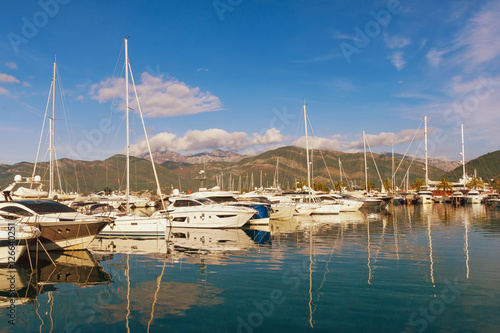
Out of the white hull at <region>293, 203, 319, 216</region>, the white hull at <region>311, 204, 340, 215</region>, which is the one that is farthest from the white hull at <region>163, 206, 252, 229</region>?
the white hull at <region>311, 204, 340, 215</region>

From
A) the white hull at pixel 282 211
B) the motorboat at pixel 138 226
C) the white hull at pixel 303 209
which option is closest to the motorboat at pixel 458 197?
the white hull at pixel 303 209

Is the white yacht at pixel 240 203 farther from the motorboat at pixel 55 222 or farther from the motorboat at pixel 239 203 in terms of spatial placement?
the motorboat at pixel 55 222

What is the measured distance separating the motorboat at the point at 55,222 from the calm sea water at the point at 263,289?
922 mm

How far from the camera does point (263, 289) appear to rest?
13617 millimetres

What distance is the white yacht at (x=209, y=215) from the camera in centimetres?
3406

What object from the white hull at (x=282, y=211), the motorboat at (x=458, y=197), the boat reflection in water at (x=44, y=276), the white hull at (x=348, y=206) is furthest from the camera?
the motorboat at (x=458, y=197)

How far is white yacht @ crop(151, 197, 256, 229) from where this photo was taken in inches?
1341

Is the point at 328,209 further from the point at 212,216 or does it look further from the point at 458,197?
the point at 458,197

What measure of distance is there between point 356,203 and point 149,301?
51175 mm

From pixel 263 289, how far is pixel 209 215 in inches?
824

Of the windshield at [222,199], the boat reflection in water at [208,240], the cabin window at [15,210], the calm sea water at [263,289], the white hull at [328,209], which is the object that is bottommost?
the calm sea water at [263,289]

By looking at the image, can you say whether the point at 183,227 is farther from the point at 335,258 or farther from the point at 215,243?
the point at 335,258

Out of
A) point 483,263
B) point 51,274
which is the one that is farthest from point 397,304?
point 51,274

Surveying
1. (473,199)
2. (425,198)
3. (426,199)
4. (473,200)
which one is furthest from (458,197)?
(425,198)
